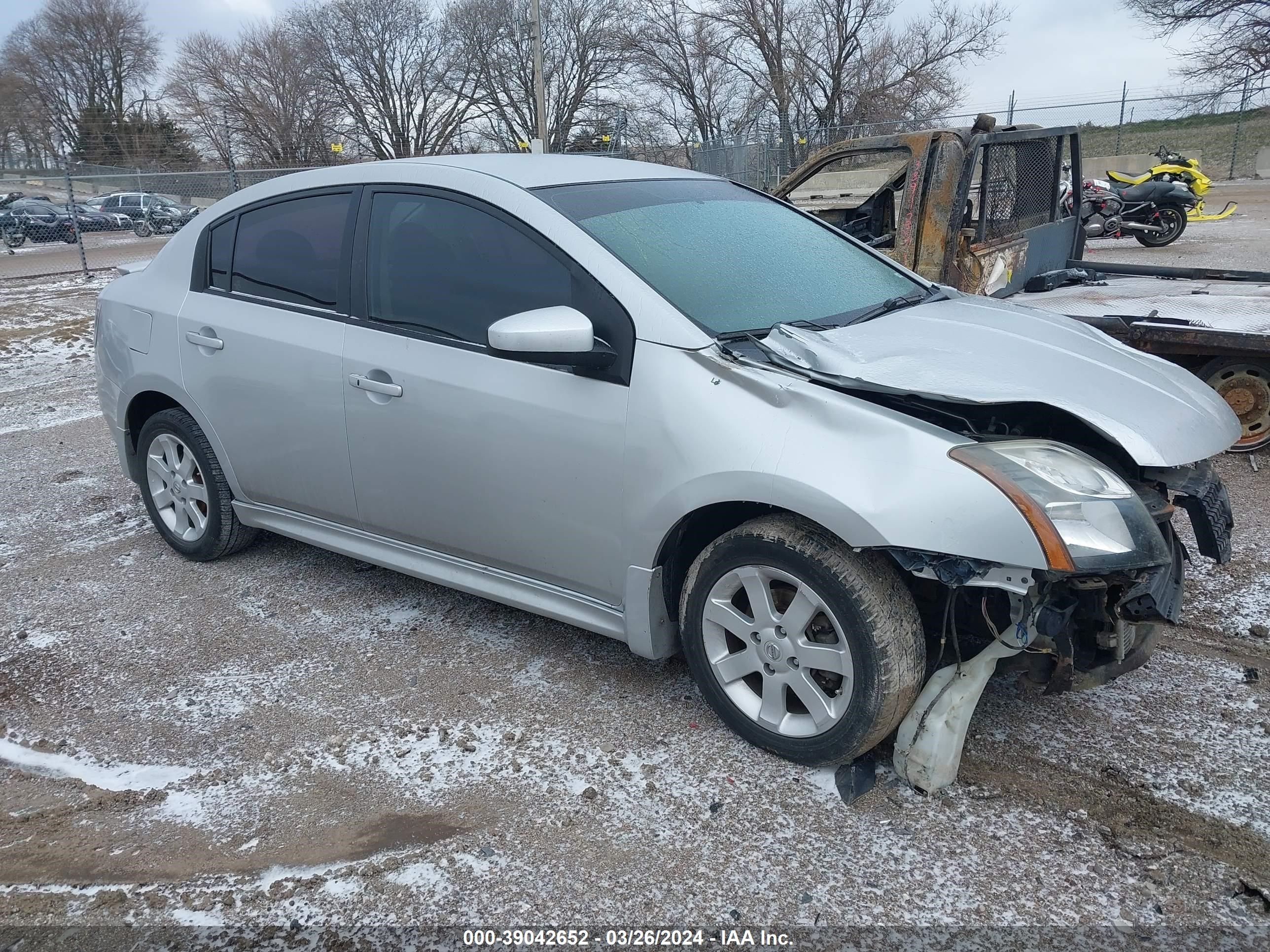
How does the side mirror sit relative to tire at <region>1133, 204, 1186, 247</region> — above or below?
above

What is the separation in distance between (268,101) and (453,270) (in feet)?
147

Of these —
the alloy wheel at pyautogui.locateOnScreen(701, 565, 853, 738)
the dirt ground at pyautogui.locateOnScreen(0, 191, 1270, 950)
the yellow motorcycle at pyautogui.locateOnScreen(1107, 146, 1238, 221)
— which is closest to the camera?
the dirt ground at pyautogui.locateOnScreen(0, 191, 1270, 950)

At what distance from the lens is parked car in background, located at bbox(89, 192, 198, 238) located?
1035 inches

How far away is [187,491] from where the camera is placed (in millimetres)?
4566

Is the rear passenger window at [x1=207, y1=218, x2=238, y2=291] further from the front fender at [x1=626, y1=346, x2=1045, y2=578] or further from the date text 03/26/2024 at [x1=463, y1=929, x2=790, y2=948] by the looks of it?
the date text 03/26/2024 at [x1=463, y1=929, x2=790, y2=948]

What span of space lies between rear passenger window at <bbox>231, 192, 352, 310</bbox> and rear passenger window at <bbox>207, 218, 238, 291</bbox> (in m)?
0.04

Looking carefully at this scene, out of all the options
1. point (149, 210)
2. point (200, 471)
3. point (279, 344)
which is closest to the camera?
point (279, 344)

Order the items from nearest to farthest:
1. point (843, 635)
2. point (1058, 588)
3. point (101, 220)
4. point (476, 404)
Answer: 1. point (1058, 588)
2. point (843, 635)
3. point (476, 404)
4. point (101, 220)

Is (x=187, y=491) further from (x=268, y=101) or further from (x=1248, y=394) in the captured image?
(x=268, y=101)

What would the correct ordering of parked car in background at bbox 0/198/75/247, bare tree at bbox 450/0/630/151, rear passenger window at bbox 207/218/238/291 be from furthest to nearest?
Answer: bare tree at bbox 450/0/630/151 < parked car in background at bbox 0/198/75/247 < rear passenger window at bbox 207/218/238/291

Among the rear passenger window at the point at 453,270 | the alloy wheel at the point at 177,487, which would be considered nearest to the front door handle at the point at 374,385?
the rear passenger window at the point at 453,270

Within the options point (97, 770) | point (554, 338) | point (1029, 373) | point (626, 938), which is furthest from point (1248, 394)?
point (97, 770)

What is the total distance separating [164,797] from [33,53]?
5891 cm

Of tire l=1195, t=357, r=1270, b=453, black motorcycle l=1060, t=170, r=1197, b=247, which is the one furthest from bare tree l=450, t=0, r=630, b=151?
tire l=1195, t=357, r=1270, b=453
